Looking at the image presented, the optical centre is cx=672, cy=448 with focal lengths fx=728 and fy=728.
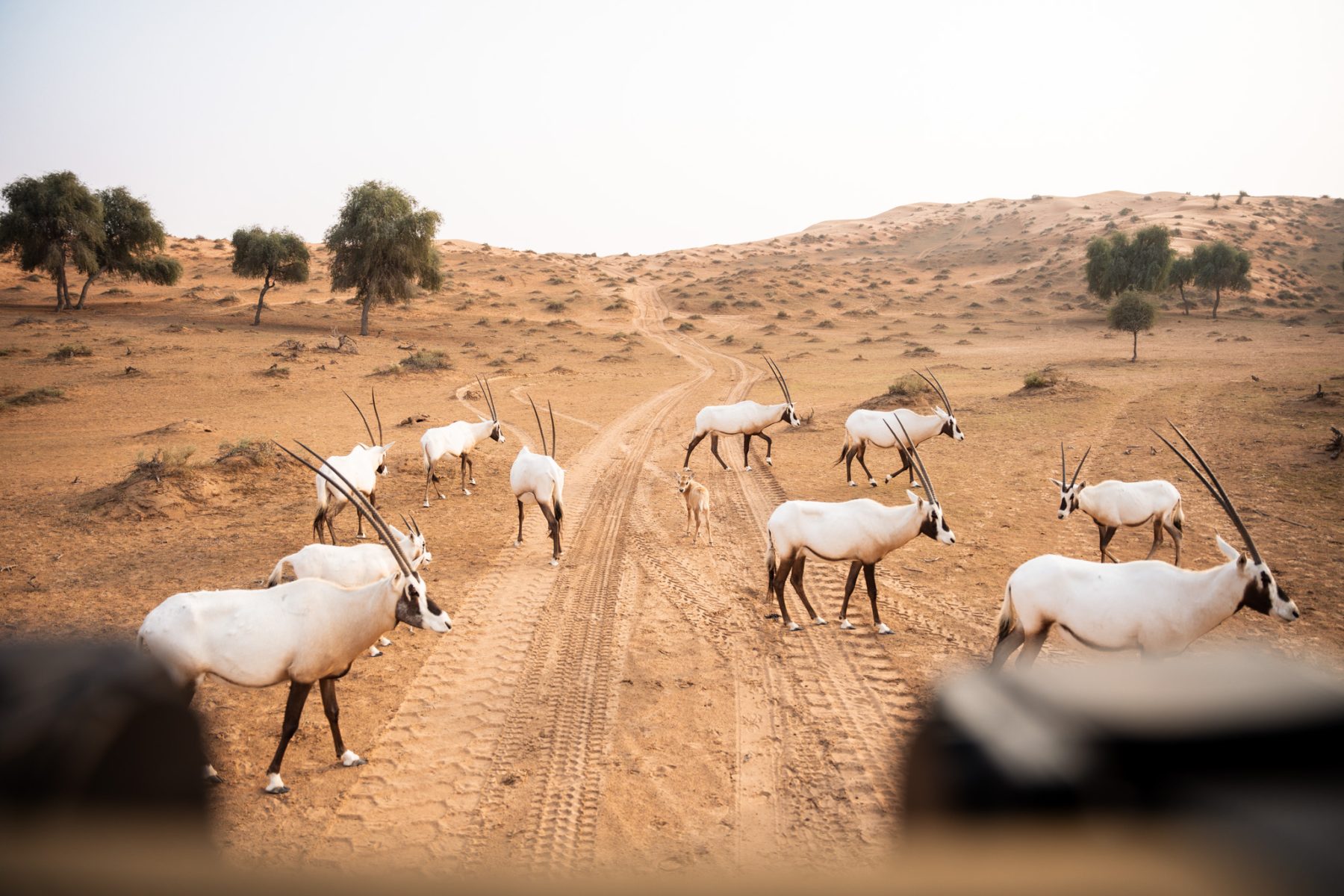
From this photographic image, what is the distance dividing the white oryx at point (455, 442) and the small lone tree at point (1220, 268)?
53377 millimetres

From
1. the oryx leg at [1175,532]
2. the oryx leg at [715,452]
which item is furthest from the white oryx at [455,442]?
the oryx leg at [1175,532]

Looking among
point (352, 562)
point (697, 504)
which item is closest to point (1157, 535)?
point (697, 504)

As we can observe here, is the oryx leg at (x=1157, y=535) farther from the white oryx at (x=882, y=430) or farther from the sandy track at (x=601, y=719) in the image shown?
the white oryx at (x=882, y=430)

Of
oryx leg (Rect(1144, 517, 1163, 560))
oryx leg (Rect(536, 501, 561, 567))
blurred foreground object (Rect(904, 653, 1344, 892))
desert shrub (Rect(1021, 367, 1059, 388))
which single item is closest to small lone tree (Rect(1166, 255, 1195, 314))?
desert shrub (Rect(1021, 367, 1059, 388))

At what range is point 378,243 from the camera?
40.3 meters

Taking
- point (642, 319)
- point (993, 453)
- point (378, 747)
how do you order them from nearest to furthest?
point (378, 747) < point (993, 453) < point (642, 319)

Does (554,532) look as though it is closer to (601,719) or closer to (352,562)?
(352,562)

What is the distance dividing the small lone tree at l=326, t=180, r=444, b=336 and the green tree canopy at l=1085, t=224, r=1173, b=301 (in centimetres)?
4359

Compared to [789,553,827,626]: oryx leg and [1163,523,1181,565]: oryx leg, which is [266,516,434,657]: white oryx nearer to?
[789,553,827,626]: oryx leg

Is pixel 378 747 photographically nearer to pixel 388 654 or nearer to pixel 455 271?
pixel 388 654

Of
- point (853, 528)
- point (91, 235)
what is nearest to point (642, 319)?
point (91, 235)

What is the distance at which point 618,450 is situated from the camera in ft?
57.7

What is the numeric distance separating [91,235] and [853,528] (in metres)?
47.9

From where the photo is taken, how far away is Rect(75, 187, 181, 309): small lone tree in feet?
139
